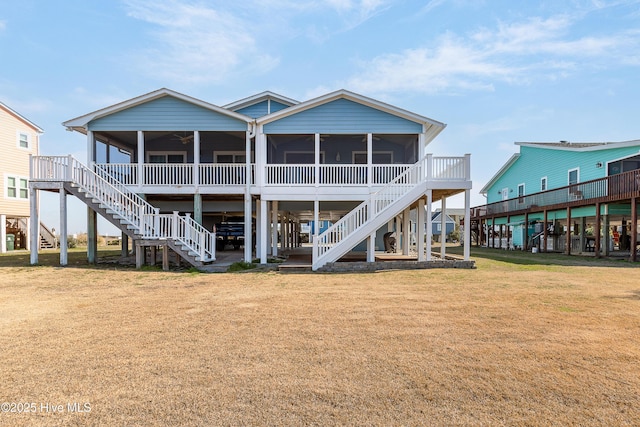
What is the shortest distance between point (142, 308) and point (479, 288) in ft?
25.0

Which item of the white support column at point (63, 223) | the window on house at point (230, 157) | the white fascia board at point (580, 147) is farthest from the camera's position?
the white fascia board at point (580, 147)

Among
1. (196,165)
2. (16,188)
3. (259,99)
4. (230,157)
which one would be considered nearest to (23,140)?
(16,188)

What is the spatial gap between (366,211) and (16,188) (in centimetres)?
2439

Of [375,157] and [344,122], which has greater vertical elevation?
[344,122]

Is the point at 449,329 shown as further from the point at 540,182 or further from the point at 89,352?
the point at 540,182

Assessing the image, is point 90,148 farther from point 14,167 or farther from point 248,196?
point 14,167

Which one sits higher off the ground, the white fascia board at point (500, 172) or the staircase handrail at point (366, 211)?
the white fascia board at point (500, 172)

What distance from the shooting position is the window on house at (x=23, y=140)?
23.9m

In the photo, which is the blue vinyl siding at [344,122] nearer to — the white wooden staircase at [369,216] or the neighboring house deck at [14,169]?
the white wooden staircase at [369,216]

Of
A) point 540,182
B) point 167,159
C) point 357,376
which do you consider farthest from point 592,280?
point 540,182

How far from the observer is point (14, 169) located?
927 inches

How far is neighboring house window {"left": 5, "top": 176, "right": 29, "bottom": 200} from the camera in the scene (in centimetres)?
2342

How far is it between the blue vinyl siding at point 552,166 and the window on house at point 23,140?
3577cm

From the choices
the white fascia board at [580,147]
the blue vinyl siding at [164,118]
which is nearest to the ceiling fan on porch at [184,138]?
the blue vinyl siding at [164,118]
